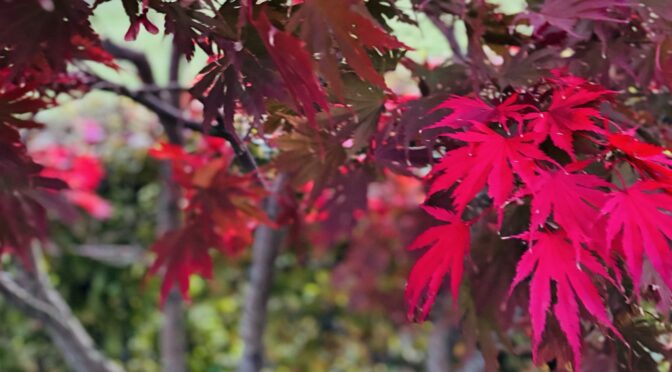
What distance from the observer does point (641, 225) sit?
27.5 inches

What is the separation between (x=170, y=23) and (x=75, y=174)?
1779 mm

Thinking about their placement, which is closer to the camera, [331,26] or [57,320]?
[331,26]

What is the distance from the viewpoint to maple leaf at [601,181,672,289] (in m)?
0.69

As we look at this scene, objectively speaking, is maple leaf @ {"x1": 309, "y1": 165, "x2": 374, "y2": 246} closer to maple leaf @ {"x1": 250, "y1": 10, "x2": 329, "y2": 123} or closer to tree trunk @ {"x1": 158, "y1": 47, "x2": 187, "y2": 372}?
maple leaf @ {"x1": 250, "y1": 10, "x2": 329, "y2": 123}

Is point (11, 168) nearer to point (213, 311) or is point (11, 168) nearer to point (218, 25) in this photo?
point (218, 25)

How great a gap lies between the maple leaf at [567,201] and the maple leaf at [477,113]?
0.08 metres

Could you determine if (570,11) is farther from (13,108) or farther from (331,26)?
(13,108)

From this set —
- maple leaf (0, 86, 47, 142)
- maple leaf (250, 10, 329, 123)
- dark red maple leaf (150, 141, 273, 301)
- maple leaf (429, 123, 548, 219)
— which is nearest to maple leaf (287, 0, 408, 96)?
maple leaf (250, 10, 329, 123)

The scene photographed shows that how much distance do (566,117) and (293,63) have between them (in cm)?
28

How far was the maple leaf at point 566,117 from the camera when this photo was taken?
29.3 inches

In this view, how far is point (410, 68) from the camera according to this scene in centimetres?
100

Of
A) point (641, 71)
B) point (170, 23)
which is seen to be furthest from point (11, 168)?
point (641, 71)

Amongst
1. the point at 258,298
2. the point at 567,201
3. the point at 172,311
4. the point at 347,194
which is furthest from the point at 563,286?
the point at 172,311

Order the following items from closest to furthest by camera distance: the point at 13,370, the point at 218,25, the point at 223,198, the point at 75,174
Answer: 1. the point at 218,25
2. the point at 223,198
3. the point at 75,174
4. the point at 13,370
